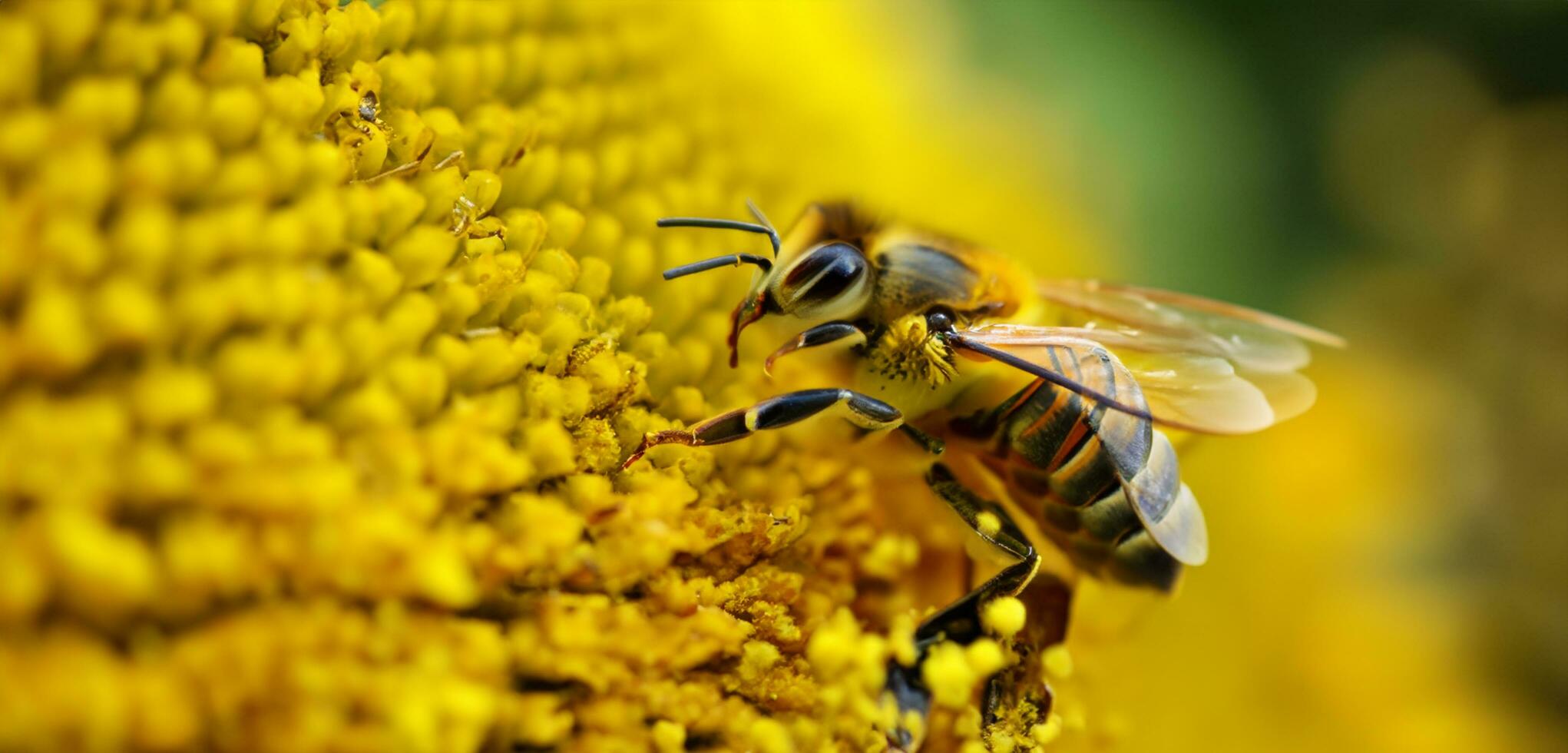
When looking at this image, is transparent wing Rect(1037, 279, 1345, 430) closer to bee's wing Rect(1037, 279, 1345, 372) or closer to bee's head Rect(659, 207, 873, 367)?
bee's wing Rect(1037, 279, 1345, 372)

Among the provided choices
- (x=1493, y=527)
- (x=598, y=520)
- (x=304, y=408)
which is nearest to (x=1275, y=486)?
(x=1493, y=527)

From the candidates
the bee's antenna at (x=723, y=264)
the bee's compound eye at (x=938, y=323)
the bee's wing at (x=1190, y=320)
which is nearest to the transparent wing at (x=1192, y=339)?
the bee's wing at (x=1190, y=320)

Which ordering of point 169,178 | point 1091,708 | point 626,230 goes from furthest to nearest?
1. point 1091,708
2. point 626,230
3. point 169,178

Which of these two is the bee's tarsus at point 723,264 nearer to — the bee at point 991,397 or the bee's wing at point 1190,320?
the bee at point 991,397

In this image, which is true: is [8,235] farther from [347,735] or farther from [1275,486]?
[1275,486]

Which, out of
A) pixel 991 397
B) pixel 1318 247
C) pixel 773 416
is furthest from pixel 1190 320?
pixel 1318 247
